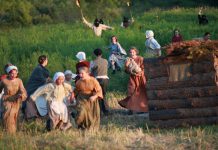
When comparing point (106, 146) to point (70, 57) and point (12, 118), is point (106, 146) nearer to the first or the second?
point (12, 118)

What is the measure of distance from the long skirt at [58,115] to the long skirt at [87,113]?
0.40 meters

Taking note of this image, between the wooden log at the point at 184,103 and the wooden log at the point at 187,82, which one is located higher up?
the wooden log at the point at 187,82

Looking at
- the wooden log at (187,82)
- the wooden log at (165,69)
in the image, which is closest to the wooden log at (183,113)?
the wooden log at (187,82)

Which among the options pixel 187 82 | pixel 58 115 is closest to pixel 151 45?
pixel 187 82

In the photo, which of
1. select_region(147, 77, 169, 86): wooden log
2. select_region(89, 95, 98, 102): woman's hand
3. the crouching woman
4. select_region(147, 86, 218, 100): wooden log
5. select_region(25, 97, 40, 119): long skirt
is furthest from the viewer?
select_region(25, 97, 40, 119): long skirt

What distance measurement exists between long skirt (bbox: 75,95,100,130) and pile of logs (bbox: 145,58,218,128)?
3.91 feet

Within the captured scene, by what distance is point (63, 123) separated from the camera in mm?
11320

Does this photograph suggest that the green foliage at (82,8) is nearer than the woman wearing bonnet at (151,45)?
No

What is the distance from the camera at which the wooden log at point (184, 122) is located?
11.0 meters

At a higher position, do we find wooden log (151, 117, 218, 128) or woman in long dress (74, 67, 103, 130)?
woman in long dress (74, 67, 103, 130)

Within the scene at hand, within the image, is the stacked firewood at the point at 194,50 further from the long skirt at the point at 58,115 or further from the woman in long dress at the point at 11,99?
the woman in long dress at the point at 11,99

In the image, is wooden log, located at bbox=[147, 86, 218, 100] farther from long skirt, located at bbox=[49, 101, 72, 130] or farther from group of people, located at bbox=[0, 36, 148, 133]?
long skirt, located at bbox=[49, 101, 72, 130]

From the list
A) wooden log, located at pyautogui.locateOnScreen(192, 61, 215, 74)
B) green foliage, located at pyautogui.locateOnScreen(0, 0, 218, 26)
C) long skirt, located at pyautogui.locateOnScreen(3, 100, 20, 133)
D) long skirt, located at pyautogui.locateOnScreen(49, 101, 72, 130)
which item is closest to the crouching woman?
long skirt, located at pyautogui.locateOnScreen(49, 101, 72, 130)

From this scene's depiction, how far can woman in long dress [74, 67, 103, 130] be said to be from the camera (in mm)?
10805
